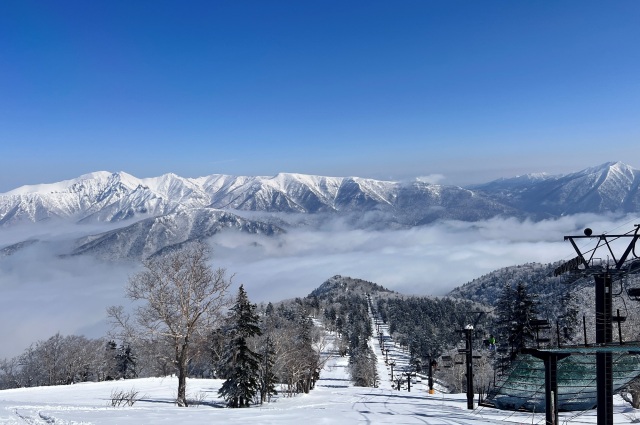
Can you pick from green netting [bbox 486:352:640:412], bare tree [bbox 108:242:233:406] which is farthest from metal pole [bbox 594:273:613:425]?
bare tree [bbox 108:242:233:406]

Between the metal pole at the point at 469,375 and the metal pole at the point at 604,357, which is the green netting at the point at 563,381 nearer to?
the metal pole at the point at 604,357

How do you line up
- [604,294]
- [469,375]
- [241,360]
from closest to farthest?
[604,294] < [469,375] < [241,360]

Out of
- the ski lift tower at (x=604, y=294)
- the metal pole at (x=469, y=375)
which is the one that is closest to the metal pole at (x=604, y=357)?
the ski lift tower at (x=604, y=294)

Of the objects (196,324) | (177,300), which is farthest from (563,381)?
(177,300)

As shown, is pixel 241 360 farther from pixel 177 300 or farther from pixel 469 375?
pixel 469 375

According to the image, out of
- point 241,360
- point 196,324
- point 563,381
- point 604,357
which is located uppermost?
point 604,357

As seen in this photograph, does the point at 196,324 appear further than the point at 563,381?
Yes

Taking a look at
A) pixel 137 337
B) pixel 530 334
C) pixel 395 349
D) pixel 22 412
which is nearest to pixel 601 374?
pixel 22 412

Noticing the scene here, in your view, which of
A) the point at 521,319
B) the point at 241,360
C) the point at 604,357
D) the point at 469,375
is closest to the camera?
the point at 604,357
